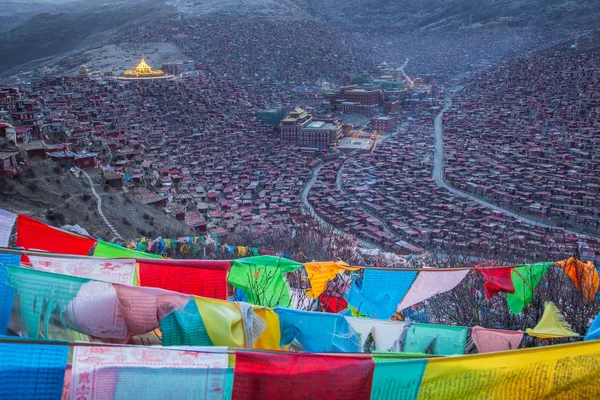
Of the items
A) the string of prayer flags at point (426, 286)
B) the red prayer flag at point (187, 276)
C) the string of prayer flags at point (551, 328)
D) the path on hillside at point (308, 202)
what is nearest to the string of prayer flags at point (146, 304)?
the red prayer flag at point (187, 276)

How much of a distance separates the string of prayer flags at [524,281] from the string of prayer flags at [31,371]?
158 inches

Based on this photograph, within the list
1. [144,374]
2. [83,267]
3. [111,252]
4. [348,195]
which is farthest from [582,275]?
[348,195]

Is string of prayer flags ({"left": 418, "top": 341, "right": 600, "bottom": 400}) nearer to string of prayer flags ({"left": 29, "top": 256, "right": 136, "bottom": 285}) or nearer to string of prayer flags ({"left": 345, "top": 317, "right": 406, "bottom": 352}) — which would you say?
string of prayer flags ({"left": 345, "top": 317, "right": 406, "bottom": 352})

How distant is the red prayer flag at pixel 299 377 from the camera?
2.22 meters

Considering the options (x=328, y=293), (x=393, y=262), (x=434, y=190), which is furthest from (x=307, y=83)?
(x=328, y=293)

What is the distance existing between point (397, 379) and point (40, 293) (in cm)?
196

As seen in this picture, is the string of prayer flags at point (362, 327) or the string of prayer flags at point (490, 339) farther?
the string of prayer flags at point (362, 327)

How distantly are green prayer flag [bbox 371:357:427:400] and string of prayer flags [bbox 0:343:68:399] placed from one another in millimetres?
1249

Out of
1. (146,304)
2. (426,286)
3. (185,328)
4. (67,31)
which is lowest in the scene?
(426,286)

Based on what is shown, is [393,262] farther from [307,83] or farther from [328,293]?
[307,83]

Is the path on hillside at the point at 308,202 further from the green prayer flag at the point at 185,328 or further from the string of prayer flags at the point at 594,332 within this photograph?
the green prayer flag at the point at 185,328

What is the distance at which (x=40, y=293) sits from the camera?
296 centimetres

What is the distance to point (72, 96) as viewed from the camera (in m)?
31.8

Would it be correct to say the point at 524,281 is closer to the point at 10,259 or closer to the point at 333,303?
the point at 333,303
